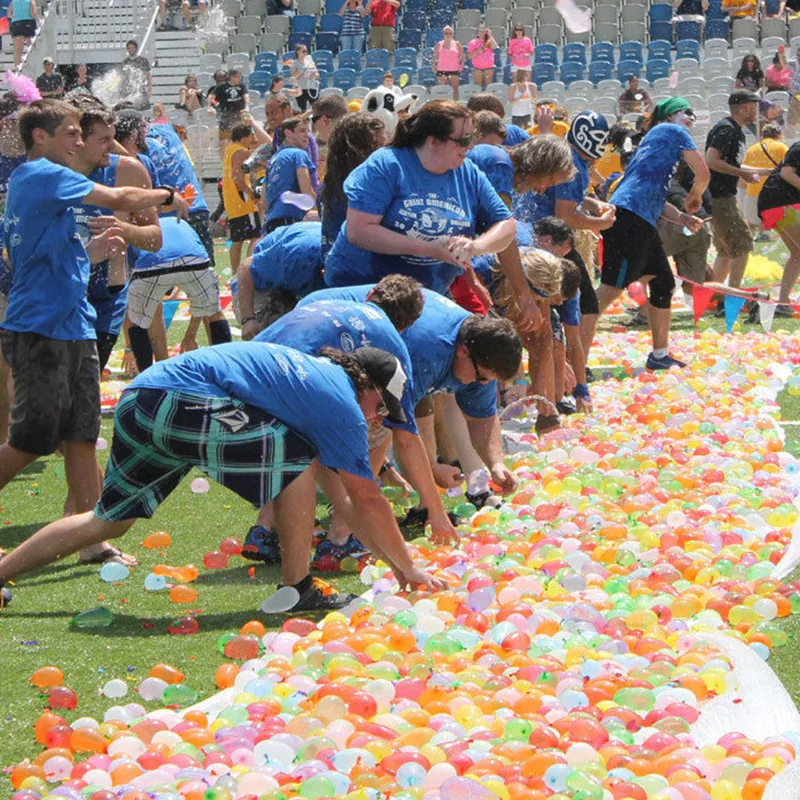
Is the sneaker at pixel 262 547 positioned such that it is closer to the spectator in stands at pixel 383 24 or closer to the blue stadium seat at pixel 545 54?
the blue stadium seat at pixel 545 54

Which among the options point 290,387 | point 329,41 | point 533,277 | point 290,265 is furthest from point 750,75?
point 290,387

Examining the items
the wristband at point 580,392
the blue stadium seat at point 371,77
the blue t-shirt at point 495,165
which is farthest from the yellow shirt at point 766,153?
the blue stadium seat at point 371,77

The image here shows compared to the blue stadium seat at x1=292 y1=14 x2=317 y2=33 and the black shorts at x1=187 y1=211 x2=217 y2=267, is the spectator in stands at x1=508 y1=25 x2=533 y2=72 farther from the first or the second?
the black shorts at x1=187 y1=211 x2=217 y2=267

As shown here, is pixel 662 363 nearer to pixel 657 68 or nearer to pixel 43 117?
pixel 43 117

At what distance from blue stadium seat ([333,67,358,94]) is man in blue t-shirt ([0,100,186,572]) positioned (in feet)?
67.0

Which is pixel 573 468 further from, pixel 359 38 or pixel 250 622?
pixel 359 38

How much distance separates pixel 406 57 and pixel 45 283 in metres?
21.2

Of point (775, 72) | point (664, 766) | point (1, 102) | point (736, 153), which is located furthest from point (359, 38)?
point (664, 766)

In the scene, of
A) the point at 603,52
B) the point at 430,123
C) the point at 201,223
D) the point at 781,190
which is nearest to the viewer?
the point at 430,123

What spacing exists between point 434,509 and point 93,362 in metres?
1.54

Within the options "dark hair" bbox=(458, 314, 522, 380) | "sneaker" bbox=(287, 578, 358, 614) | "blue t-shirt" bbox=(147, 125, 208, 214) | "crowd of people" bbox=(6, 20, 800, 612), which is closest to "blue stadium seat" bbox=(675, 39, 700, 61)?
"crowd of people" bbox=(6, 20, 800, 612)

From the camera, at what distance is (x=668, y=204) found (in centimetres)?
1109

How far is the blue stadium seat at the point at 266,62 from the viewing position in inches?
1024

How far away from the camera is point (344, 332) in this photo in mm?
→ 5000
